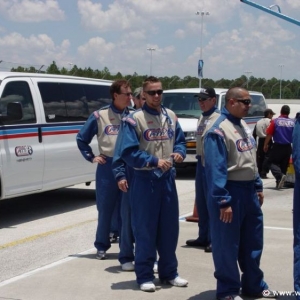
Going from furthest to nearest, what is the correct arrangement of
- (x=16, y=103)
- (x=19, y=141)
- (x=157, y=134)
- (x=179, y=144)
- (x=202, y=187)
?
(x=19, y=141) → (x=16, y=103) → (x=202, y=187) → (x=179, y=144) → (x=157, y=134)

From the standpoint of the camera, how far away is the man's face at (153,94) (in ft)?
20.5

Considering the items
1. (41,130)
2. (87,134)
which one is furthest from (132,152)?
(41,130)

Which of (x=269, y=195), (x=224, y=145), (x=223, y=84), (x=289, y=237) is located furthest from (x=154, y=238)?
(x=223, y=84)

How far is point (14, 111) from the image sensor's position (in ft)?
30.8

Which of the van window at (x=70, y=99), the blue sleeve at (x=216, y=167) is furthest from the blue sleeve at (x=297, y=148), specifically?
the van window at (x=70, y=99)

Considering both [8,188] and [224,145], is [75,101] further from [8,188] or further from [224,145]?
[224,145]

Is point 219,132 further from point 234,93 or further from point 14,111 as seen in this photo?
point 14,111

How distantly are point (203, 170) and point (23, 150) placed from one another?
2.95 m

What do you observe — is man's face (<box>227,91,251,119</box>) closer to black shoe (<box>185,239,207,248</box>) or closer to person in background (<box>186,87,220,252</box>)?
person in background (<box>186,87,220,252</box>)

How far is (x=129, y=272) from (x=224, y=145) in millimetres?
2122

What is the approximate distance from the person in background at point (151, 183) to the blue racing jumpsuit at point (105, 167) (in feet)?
4.08

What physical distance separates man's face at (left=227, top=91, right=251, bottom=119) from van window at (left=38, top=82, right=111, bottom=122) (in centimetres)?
491

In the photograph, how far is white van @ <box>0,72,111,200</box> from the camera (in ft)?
31.0

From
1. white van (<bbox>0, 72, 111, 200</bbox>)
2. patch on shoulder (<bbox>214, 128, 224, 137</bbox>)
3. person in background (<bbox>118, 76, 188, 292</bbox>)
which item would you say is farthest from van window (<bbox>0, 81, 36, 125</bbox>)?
patch on shoulder (<bbox>214, 128, 224, 137</bbox>)
